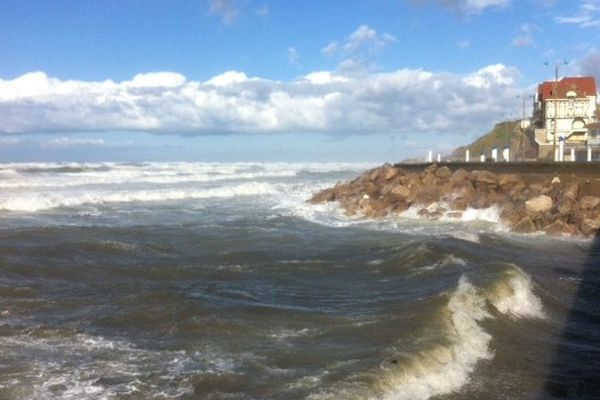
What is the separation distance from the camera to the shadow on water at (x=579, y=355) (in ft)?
23.6

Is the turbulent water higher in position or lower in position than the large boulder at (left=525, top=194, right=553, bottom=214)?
lower

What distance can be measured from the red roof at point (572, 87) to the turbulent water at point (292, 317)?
Answer: 170 ft

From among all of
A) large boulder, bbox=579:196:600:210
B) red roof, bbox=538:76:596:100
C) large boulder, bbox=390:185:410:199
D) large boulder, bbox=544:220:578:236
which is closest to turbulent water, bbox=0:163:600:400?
large boulder, bbox=544:220:578:236

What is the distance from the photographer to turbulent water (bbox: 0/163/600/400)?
704 cm

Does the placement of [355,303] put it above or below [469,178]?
below

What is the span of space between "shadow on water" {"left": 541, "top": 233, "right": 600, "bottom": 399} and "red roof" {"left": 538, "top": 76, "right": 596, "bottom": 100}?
59.2 metres

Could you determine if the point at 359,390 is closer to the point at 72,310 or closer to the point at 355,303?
the point at 355,303

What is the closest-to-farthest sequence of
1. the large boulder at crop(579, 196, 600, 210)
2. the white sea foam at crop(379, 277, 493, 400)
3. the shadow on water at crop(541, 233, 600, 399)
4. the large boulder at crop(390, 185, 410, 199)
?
the white sea foam at crop(379, 277, 493, 400)
the shadow on water at crop(541, 233, 600, 399)
the large boulder at crop(579, 196, 600, 210)
the large boulder at crop(390, 185, 410, 199)

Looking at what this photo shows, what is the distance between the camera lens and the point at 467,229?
72.2 feet

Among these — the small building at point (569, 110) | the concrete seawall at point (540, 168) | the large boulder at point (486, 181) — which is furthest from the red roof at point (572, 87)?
the large boulder at point (486, 181)

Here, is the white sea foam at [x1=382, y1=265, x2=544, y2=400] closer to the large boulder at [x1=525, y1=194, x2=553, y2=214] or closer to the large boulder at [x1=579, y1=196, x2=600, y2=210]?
the large boulder at [x1=525, y1=194, x2=553, y2=214]

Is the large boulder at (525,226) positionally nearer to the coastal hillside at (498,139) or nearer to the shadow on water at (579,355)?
the shadow on water at (579,355)

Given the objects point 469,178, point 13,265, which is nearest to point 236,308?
point 13,265

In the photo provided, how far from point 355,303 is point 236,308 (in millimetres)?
1936
